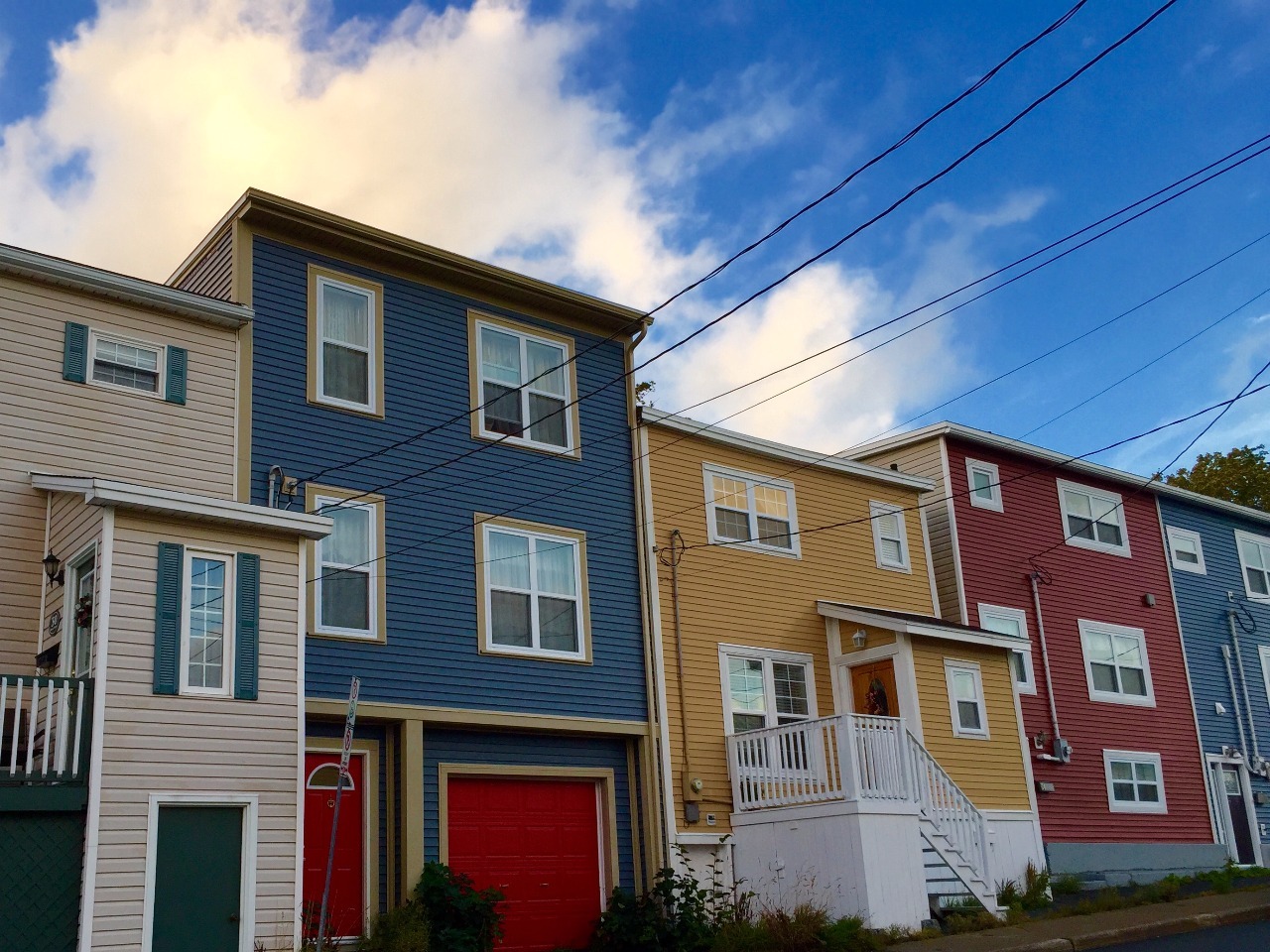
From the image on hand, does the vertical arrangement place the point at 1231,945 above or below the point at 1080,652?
below

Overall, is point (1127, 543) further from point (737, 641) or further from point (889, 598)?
point (737, 641)

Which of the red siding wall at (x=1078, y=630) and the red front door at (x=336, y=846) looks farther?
the red siding wall at (x=1078, y=630)

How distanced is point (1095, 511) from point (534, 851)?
52.1 feet

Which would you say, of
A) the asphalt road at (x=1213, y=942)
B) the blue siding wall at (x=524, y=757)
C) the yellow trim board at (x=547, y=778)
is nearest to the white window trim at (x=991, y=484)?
the asphalt road at (x=1213, y=942)

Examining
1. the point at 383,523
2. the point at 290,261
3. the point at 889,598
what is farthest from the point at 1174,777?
the point at 290,261

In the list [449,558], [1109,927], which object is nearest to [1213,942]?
[1109,927]

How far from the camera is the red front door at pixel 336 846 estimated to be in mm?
15680

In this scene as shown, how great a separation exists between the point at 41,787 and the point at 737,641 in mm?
11240

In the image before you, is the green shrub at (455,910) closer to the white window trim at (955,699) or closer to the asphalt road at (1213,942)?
the asphalt road at (1213,942)

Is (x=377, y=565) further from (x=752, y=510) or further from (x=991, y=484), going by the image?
(x=991, y=484)

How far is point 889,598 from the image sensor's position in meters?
23.9

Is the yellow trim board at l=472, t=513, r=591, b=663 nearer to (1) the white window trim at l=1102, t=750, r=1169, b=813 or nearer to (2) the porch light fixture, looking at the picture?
(2) the porch light fixture

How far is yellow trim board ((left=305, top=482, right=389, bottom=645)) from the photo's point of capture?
16.2m

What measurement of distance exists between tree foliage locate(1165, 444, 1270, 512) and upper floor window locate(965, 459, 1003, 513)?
64.2 feet
